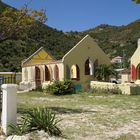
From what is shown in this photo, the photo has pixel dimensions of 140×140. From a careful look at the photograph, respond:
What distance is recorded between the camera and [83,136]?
11562 mm

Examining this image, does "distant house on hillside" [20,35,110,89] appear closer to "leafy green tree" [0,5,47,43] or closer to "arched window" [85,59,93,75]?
"arched window" [85,59,93,75]

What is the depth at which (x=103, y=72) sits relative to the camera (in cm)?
3522

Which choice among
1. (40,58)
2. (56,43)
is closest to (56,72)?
(40,58)

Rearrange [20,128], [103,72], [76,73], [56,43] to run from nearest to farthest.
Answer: [20,128], [103,72], [76,73], [56,43]

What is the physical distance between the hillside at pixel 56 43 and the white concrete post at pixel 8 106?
22.4 meters

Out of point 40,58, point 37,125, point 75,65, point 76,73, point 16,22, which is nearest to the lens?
point 37,125

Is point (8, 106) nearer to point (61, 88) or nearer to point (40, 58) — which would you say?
point (61, 88)

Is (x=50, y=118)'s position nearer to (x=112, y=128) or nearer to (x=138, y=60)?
(x=112, y=128)

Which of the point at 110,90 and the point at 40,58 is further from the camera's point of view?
the point at 40,58

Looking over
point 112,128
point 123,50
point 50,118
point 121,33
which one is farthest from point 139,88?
point 121,33

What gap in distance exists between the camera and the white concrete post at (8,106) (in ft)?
36.9

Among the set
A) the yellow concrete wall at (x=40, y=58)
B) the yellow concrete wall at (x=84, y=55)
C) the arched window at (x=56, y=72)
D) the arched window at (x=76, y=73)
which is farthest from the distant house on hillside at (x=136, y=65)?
the yellow concrete wall at (x=40, y=58)

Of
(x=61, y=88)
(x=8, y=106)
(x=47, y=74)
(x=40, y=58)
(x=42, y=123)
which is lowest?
(x=42, y=123)

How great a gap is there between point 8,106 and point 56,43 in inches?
2516
